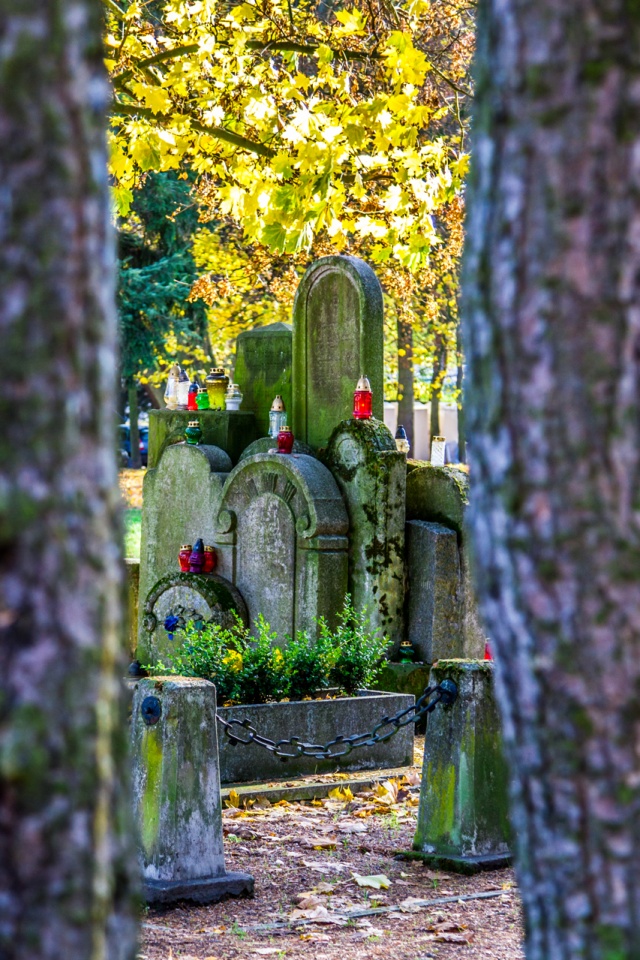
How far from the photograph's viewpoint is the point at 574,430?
2.36 metres

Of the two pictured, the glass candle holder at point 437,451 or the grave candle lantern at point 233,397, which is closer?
the grave candle lantern at point 233,397

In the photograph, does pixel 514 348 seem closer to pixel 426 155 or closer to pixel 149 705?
pixel 149 705

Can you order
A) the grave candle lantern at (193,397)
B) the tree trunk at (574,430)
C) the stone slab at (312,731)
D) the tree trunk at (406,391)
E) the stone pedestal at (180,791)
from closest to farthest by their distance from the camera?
the tree trunk at (574,430)
the stone pedestal at (180,791)
the stone slab at (312,731)
the grave candle lantern at (193,397)
the tree trunk at (406,391)

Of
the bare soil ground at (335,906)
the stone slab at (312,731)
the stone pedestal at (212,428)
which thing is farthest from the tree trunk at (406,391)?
the bare soil ground at (335,906)

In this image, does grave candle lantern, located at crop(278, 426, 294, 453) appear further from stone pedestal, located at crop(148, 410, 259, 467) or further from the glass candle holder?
the glass candle holder

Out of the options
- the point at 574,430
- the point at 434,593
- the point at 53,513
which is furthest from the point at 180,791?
the point at 434,593

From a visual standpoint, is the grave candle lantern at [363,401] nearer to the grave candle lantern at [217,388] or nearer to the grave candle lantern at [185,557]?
the grave candle lantern at [185,557]

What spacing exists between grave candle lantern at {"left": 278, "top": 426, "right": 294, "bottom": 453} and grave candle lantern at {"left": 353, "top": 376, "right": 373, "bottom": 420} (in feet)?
1.85

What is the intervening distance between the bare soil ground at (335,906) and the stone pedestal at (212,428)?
203 inches

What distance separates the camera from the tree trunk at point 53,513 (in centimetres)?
202

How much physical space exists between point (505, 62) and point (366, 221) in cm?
897

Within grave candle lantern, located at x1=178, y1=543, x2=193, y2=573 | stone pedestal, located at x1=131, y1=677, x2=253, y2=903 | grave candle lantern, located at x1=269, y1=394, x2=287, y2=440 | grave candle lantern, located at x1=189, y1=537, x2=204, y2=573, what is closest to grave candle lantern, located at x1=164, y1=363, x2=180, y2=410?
grave candle lantern, located at x1=269, y1=394, x2=287, y2=440

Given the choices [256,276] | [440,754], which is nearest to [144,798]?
[440,754]

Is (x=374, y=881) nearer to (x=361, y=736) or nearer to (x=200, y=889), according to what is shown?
(x=200, y=889)
